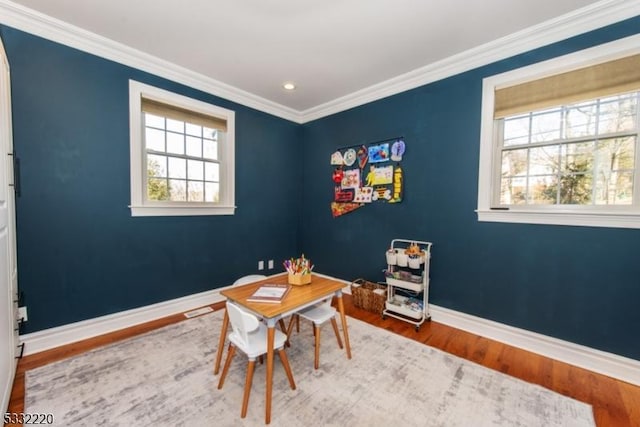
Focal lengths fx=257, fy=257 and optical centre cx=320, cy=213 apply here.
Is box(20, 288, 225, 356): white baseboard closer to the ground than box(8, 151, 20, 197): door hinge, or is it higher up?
closer to the ground

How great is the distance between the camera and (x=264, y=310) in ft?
5.03

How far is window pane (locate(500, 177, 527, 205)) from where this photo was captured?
234cm

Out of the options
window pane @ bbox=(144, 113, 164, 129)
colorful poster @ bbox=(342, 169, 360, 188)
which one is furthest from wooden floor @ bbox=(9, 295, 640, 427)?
window pane @ bbox=(144, 113, 164, 129)

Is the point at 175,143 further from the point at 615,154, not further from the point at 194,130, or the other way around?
the point at 615,154

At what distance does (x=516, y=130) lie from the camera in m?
2.36

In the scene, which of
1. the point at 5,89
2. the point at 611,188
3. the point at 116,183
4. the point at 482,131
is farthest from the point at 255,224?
the point at 611,188

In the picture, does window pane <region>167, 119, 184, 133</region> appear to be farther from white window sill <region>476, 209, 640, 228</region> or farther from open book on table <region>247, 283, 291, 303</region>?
white window sill <region>476, 209, 640, 228</region>

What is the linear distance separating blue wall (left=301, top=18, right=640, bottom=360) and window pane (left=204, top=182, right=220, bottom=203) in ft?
5.32

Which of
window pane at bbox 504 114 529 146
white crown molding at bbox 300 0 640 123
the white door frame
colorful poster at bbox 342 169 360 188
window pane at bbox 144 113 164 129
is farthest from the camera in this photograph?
colorful poster at bbox 342 169 360 188

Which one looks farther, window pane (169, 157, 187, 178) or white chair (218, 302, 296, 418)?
window pane (169, 157, 187, 178)

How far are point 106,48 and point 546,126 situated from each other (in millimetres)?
3960

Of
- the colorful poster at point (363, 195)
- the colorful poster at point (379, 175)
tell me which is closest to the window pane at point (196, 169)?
the colorful poster at point (363, 195)

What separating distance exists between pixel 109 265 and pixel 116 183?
783mm

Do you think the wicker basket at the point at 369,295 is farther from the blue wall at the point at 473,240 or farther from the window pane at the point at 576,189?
the window pane at the point at 576,189
